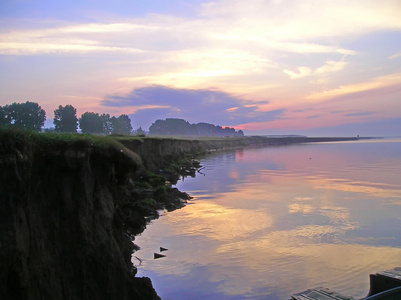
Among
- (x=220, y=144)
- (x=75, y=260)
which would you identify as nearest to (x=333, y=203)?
(x=75, y=260)

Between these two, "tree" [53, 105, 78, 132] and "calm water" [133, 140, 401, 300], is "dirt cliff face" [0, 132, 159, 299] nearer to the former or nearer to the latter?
"calm water" [133, 140, 401, 300]

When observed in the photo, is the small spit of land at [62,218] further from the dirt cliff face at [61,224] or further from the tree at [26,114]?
the tree at [26,114]

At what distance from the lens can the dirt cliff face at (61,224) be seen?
8.25 metres

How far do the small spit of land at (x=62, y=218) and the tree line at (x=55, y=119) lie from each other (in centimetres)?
142

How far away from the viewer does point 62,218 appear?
406 inches

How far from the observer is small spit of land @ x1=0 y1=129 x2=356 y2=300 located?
828cm

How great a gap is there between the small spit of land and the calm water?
340cm

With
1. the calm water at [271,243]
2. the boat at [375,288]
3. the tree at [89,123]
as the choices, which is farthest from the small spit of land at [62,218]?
the tree at [89,123]

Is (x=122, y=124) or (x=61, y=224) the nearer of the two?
(x=61, y=224)

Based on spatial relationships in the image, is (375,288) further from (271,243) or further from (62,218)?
(62,218)

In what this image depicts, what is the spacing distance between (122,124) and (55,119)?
85.2 m

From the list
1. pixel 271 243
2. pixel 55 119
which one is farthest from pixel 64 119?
pixel 271 243

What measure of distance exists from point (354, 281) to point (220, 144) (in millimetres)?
148275

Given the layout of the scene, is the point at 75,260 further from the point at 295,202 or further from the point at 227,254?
the point at 295,202
